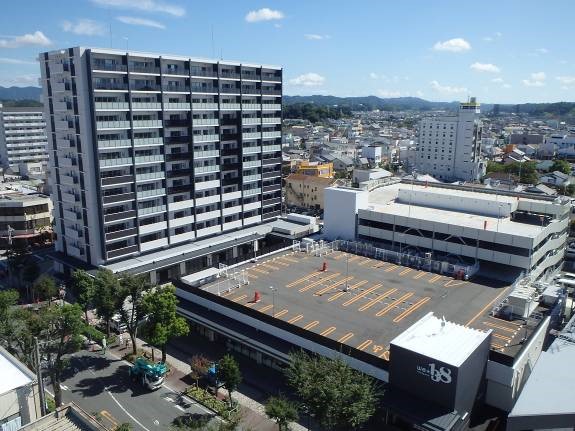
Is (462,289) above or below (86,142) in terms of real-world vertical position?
below

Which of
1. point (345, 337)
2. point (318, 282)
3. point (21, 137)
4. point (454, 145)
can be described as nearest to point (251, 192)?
point (318, 282)

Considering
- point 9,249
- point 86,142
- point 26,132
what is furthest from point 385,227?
point 26,132

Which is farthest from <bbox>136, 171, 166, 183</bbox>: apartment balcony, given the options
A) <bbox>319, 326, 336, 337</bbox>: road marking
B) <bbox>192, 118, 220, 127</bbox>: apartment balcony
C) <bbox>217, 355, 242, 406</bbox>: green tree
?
<bbox>319, 326, 336, 337</bbox>: road marking

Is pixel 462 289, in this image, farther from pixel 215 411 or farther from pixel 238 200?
pixel 238 200

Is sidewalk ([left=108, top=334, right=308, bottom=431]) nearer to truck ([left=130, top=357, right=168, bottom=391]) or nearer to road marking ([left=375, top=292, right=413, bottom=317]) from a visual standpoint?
truck ([left=130, top=357, right=168, bottom=391])

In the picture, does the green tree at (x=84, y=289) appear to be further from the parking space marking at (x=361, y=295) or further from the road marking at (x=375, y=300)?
the road marking at (x=375, y=300)

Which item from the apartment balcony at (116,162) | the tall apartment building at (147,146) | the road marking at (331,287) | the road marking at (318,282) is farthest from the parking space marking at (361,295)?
the apartment balcony at (116,162)

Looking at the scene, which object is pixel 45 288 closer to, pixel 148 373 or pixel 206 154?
pixel 148 373
